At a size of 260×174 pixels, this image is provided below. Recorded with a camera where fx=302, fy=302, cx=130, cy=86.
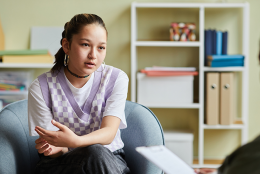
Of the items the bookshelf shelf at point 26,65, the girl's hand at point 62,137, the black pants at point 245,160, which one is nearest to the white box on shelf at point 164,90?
the bookshelf shelf at point 26,65

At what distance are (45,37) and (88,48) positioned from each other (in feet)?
4.74

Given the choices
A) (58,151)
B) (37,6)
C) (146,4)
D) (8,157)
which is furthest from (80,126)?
(37,6)

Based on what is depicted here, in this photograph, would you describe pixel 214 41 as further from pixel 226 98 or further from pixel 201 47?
pixel 226 98

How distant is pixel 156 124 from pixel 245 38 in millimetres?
1332

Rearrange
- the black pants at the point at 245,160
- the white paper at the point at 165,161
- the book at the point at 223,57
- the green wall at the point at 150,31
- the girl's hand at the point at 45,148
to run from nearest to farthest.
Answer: the black pants at the point at 245,160, the white paper at the point at 165,161, the girl's hand at the point at 45,148, the book at the point at 223,57, the green wall at the point at 150,31

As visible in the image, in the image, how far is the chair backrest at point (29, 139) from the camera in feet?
4.12

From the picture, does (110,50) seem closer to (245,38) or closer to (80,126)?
(245,38)

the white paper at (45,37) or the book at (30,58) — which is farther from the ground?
→ the white paper at (45,37)

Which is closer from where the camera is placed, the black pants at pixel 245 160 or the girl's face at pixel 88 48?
the black pants at pixel 245 160

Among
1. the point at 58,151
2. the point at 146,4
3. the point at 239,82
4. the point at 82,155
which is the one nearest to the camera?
the point at 82,155

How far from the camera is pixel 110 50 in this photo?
8.48 feet

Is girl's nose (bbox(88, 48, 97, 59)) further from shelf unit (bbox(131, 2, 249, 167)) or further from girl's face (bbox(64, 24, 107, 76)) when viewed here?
shelf unit (bbox(131, 2, 249, 167))

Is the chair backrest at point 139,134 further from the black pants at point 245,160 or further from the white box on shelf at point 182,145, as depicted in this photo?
the white box on shelf at point 182,145

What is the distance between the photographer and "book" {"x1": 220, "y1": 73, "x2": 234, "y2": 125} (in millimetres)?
2301
